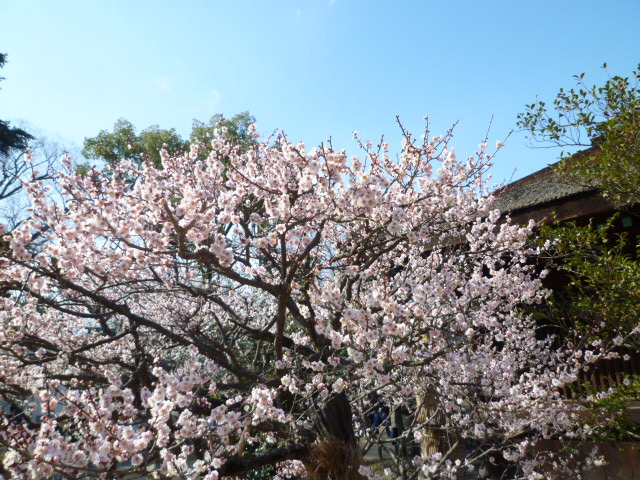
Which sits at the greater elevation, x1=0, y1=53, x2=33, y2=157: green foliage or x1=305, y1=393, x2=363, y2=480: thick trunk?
x1=0, y1=53, x2=33, y2=157: green foliage

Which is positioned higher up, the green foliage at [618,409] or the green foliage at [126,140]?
the green foliage at [126,140]

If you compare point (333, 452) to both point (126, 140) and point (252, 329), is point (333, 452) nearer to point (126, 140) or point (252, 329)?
point (252, 329)

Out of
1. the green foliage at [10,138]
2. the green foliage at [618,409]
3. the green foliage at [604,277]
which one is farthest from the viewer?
the green foliage at [10,138]

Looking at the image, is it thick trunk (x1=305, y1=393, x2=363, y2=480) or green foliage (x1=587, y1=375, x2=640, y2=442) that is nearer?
thick trunk (x1=305, y1=393, x2=363, y2=480)

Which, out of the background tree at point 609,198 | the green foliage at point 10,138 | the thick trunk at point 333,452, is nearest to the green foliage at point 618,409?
the background tree at point 609,198

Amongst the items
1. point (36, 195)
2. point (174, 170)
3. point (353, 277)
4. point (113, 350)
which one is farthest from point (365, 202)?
point (113, 350)

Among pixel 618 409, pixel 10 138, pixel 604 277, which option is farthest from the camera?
pixel 10 138

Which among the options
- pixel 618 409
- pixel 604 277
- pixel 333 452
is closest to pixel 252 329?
pixel 333 452

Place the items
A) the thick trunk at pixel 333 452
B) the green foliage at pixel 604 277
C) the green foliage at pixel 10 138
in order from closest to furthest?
the thick trunk at pixel 333 452
the green foliage at pixel 604 277
the green foliage at pixel 10 138

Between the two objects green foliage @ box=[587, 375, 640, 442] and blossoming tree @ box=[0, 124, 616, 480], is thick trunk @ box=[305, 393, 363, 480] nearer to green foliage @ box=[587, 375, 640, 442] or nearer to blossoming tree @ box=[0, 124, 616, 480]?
blossoming tree @ box=[0, 124, 616, 480]

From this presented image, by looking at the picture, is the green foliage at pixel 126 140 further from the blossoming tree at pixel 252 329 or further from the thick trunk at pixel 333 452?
the thick trunk at pixel 333 452

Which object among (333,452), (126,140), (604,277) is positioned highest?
(126,140)

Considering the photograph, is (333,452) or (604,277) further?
(604,277)

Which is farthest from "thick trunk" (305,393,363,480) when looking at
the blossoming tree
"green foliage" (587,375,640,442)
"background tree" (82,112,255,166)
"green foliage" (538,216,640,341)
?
"background tree" (82,112,255,166)
